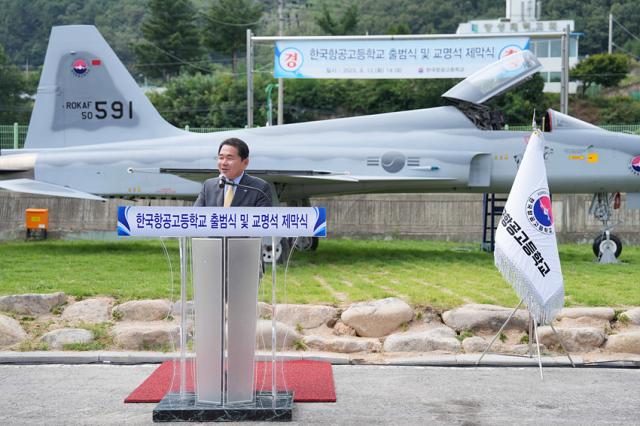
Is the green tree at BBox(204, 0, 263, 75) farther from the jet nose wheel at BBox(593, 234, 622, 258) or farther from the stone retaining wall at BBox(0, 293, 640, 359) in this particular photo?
the stone retaining wall at BBox(0, 293, 640, 359)

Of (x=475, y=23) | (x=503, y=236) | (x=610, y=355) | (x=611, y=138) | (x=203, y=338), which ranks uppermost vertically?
→ (x=475, y=23)

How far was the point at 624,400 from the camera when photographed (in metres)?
6.66

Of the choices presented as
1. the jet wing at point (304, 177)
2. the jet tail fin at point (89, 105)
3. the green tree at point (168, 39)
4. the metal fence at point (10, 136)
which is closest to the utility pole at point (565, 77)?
the jet wing at point (304, 177)

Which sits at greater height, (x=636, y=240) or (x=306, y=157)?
(x=306, y=157)

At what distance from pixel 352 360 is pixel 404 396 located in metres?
1.46

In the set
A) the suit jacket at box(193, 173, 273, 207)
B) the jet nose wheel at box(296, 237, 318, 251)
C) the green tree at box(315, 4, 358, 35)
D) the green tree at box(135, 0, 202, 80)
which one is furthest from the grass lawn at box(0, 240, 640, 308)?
the green tree at box(315, 4, 358, 35)

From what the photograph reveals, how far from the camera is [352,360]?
817 centimetres

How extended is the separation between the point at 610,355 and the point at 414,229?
1198 centimetres

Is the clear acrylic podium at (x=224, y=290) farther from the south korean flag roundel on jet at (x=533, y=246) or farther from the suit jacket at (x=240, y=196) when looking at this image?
the south korean flag roundel on jet at (x=533, y=246)

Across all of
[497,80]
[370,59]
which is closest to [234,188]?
[497,80]

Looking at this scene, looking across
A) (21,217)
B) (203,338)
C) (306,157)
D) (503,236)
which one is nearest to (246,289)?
A: (203,338)

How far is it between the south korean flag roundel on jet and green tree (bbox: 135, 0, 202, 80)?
7700 cm

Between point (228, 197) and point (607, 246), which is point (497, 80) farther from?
point (228, 197)

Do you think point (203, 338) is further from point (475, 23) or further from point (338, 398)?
point (475, 23)
